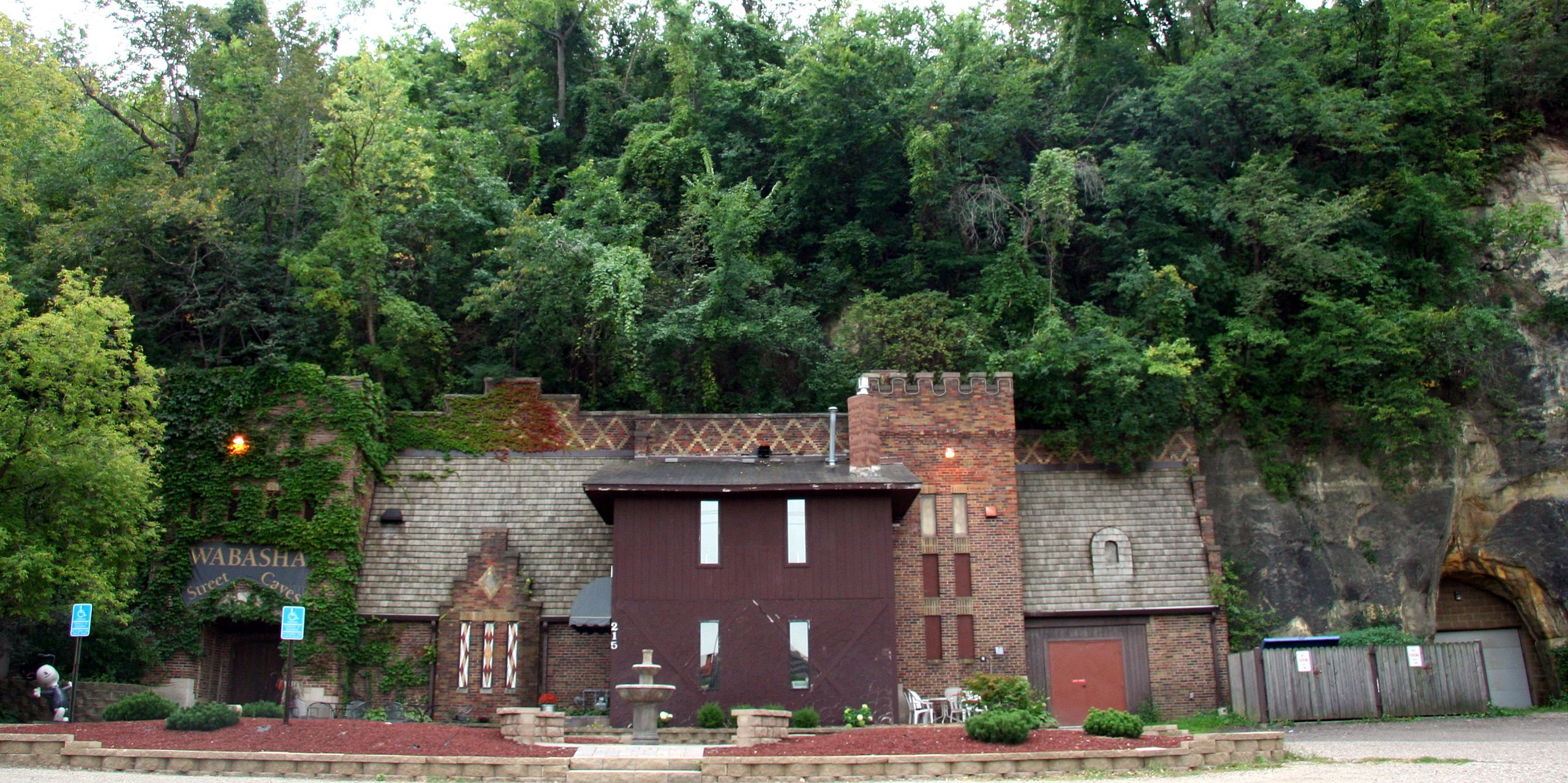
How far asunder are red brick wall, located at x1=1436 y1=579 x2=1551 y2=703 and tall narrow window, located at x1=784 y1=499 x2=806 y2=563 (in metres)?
16.9

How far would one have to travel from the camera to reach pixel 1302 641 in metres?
23.4

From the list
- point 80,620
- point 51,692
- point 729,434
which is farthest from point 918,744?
point 51,692

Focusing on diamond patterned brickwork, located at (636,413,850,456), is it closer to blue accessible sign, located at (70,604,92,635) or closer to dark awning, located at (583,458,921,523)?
dark awning, located at (583,458,921,523)

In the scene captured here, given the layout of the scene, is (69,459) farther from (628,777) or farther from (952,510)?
(952,510)

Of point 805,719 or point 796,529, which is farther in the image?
point 796,529

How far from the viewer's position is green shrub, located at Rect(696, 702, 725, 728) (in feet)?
69.5

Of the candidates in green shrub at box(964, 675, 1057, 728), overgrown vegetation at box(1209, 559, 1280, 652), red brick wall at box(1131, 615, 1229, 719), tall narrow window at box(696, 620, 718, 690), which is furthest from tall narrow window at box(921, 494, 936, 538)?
overgrown vegetation at box(1209, 559, 1280, 652)

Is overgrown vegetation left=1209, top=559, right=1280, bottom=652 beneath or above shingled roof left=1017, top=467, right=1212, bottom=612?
beneath

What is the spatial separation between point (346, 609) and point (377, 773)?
8.63m

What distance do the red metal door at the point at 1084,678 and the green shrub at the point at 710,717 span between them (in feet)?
25.1

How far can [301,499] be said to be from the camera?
24.7 meters

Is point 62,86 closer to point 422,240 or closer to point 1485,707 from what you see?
point 422,240

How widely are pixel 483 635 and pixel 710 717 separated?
18.6ft

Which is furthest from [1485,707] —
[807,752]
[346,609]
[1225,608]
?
[346,609]
